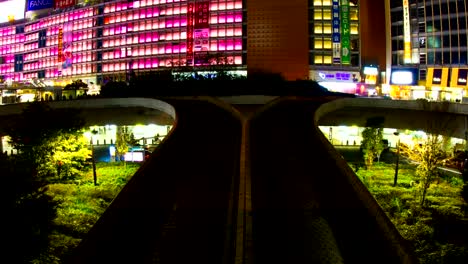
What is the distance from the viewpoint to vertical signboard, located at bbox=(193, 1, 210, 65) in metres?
90.8

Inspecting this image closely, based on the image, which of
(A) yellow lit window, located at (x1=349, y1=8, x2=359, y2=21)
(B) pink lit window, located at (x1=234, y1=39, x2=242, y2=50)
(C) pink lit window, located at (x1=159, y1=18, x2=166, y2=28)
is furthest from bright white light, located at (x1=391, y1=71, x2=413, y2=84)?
(C) pink lit window, located at (x1=159, y1=18, x2=166, y2=28)

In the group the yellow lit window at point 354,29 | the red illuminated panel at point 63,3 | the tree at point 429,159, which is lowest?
the tree at point 429,159

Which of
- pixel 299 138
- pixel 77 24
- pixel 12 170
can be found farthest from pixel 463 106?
pixel 77 24

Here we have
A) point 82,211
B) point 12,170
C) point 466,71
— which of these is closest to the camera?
point 12,170

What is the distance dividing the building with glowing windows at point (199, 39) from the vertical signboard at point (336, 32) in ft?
0.59

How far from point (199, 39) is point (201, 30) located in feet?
5.86

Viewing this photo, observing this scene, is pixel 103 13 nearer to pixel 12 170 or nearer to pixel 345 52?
pixel 345 52

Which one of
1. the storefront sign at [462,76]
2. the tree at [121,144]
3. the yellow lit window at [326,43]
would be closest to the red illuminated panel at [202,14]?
the yellow lit window at [326,43]

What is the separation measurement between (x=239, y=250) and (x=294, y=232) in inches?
150

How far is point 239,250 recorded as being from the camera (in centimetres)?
1319

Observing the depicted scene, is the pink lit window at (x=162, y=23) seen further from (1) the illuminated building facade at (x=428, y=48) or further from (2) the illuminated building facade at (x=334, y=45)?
(1) the illuminated building facade at (x=428, y=48)

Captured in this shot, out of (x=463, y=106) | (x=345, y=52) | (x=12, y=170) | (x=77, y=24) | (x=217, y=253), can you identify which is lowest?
(x=217, y=253)

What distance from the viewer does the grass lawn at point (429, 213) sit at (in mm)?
17531

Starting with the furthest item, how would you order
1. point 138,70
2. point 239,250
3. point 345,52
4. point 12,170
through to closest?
point 138,70, point 345,52, point 12,170, point 239,250
